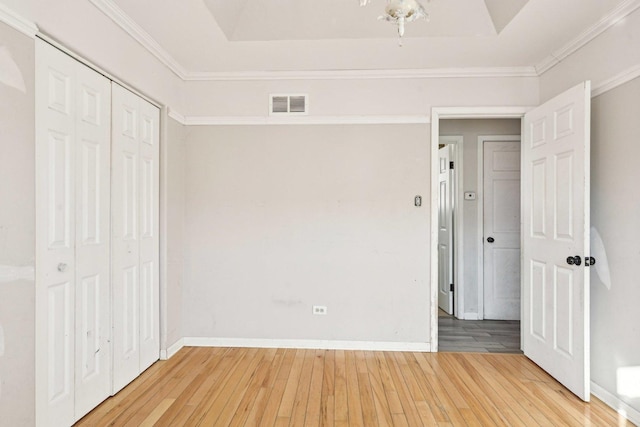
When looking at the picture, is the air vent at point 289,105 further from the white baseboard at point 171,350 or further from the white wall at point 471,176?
the white baseboard at point 171,350

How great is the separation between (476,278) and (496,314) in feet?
1.58

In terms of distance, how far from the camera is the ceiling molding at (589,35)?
2.27m

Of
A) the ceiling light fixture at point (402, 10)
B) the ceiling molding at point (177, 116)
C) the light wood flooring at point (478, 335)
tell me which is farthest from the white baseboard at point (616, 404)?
the ceiling molding at point (177, 116)

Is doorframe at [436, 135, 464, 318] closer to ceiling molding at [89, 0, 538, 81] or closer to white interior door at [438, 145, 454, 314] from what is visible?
white interior door at [438, 145, 454, 314]

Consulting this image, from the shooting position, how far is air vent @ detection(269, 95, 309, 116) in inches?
135

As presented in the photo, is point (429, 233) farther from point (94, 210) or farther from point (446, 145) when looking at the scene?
point (94, 210)

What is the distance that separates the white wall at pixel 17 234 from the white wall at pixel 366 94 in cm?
176

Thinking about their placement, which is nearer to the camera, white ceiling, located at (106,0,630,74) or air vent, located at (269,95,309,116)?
white ceiling, located at (106,0,630,74)

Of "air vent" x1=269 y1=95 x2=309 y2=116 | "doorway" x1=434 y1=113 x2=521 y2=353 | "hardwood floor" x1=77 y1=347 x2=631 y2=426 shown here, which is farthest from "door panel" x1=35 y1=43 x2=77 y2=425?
"doorway" x1=434 y1=113 x2=521 y2=353

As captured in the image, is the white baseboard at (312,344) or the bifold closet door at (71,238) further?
the white baseboard at (312,344)

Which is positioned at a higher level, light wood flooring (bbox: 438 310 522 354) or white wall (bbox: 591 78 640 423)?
white wall (bbox: 591 78 640 423)

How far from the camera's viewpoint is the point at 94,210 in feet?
7.52

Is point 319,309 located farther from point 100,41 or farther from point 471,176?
point 100,41

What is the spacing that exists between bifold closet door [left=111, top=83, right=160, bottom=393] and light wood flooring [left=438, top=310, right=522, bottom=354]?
2.61 meters
